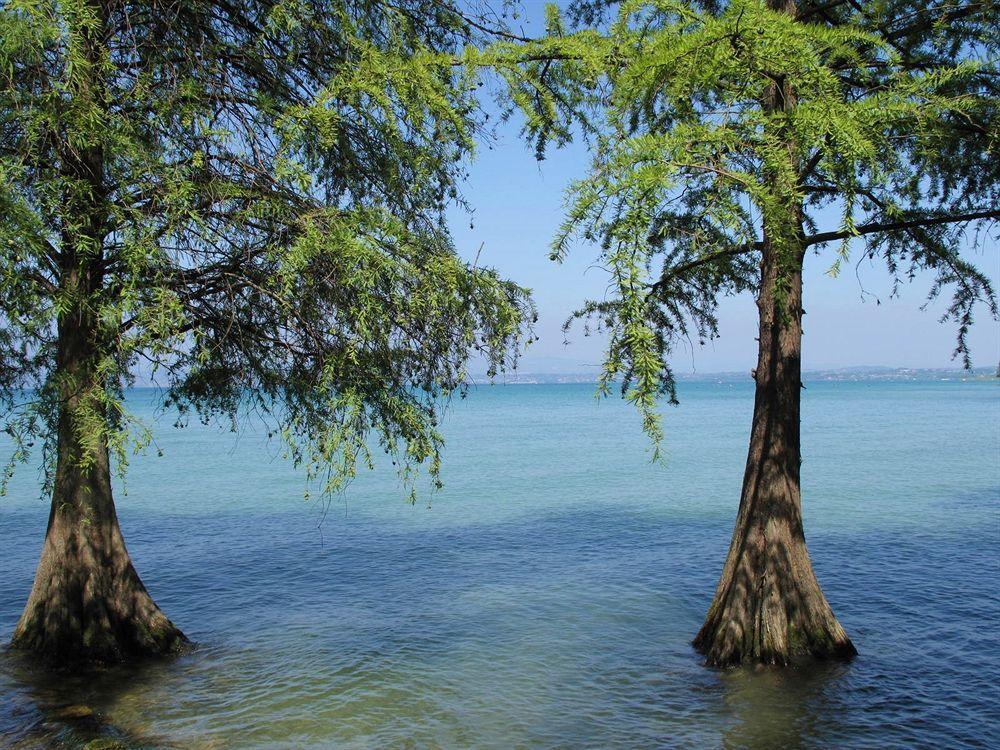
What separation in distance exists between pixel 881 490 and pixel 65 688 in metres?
24.4

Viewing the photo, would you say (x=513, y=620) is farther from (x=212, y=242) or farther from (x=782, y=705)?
(x=212, y=242)

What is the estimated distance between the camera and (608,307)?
1124 centimetres

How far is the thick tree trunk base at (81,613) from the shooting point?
10062mm

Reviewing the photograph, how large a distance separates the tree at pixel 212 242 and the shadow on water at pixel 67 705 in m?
0.31

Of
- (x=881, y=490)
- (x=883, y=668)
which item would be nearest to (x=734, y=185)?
(x=883, y=668)

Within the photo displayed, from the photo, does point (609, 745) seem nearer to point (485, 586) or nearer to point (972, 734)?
point (972, 734)

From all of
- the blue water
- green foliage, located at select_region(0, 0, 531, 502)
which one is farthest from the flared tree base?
green foliage, located at select_region(0, 0, 531, 502)

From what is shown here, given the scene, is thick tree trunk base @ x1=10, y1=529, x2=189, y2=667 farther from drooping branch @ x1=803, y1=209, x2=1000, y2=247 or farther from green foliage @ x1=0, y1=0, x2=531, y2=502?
drooping branch @ x1=803, y1=209, x2=1000, y2=247

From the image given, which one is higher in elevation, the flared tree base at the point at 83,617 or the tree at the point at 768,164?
the tree at the point at 768,164

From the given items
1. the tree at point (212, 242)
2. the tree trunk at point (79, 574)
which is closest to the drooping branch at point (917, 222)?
the tree at point (212, 242)

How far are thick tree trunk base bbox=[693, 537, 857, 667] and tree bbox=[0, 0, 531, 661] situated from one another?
4082 millimetres

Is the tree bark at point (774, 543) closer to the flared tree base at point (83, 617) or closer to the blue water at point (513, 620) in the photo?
the blue water at point (513, 620)

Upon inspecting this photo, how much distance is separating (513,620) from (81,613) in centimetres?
626

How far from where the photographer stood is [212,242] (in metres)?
8.84
